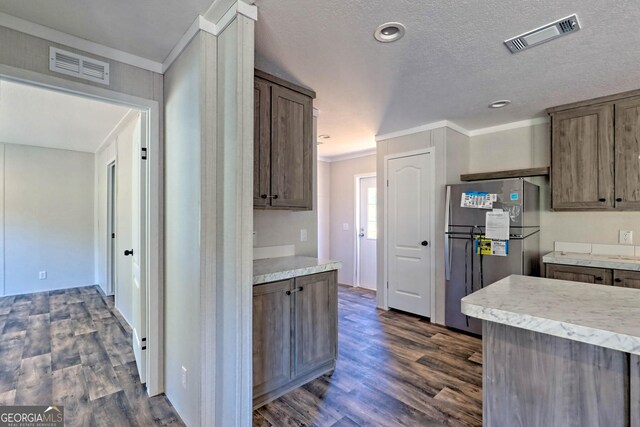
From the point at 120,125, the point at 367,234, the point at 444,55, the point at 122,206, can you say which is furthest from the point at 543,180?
the point at 120,125

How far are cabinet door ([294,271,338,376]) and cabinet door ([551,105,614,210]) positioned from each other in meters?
2.57

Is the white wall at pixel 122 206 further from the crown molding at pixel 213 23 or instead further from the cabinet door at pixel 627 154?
the cabinet door at pixel 627 154

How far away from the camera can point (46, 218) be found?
501cm

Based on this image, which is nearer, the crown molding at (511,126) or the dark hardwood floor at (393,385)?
the dark hardwood floor at (393,385)

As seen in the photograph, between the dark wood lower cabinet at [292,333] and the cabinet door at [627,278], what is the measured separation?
2.43 m

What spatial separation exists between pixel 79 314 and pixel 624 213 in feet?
21.2

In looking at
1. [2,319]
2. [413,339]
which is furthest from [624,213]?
[2,319]

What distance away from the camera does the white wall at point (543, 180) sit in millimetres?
3039

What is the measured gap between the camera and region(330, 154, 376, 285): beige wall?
5582 mm

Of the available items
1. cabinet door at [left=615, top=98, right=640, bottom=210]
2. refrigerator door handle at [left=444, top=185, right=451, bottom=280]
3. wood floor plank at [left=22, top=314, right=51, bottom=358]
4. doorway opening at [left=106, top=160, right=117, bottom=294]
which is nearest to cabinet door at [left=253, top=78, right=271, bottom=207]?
refrigerator door handle at [left=444, top=185, right=451, bottom=280]

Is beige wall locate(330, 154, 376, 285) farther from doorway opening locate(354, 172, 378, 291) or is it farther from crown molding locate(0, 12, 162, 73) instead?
crown molding locate(0, 12, 162, 73)

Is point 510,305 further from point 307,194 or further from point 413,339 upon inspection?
point 413,339

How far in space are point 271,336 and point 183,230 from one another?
924 mm

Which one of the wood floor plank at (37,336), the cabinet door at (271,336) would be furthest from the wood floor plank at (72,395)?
the cabinet door at (271,336)
